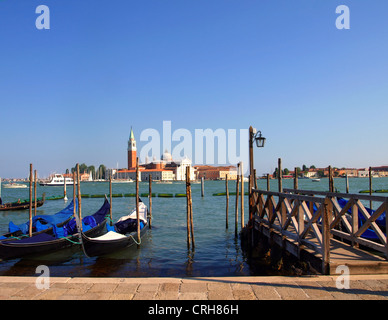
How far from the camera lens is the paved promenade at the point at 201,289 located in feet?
11.7

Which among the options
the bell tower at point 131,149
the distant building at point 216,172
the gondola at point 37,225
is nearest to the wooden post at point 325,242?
the gondola at point 37,225

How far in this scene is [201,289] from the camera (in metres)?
3.85

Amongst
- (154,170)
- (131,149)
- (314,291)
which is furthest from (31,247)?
(131,149)

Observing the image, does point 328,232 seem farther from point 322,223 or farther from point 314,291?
point 314,291

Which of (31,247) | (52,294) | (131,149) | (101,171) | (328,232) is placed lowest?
(31,247)

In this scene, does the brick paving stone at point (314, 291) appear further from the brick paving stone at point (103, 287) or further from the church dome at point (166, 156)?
the church dome at point (166, 156)

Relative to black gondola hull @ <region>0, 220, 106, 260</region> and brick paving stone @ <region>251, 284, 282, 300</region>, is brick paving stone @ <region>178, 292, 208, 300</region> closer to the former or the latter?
brick paving stone @ <region>251, 284, 282, 300</region>

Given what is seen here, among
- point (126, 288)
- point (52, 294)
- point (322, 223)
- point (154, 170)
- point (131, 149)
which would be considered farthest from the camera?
point (131, 149)

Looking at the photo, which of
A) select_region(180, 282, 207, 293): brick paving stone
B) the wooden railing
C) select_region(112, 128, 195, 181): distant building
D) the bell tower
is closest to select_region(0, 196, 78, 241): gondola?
select_region(180, 282, 207, 293): brick paving stone

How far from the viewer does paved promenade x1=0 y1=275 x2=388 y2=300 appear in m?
3.58

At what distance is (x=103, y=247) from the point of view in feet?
27.5

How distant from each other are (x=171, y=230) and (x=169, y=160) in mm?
124644
